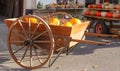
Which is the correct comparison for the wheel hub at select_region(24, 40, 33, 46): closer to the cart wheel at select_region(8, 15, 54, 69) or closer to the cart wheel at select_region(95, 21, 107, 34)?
the cart wheel at select_region(8, 15, 54, 69)

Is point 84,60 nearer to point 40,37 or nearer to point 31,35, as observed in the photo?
point 40,37

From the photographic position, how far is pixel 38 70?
21.0ft

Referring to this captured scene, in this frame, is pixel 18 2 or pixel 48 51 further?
pixel 18 2

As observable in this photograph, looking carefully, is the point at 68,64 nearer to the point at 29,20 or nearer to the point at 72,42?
the point at 72,42

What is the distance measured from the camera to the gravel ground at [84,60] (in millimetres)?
6662

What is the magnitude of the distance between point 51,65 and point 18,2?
30.4 feet

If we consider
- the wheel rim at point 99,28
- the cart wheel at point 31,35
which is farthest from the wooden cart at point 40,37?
the wheel rim at point 99,28

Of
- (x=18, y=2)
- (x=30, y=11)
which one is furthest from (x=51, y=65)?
(x=18, y=2)

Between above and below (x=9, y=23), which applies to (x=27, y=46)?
below

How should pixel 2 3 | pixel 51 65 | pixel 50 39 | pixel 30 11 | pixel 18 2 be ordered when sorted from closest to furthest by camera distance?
pixel 50 39 → pixel 51 65 → pixel 30 11 → pixel 18 2 → pixel 2 3

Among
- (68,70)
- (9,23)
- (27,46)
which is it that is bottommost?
(68,70)

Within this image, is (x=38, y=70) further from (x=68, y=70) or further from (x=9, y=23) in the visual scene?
(x=9, y=23)

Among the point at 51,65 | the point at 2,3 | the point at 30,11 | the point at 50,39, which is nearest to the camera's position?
the point at 50,39

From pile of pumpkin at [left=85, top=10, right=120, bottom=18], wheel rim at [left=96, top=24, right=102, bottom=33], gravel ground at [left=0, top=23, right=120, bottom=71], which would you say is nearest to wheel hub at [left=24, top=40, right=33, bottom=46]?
gravel ground at [left=0, top=23, right=120, bottom=71]
